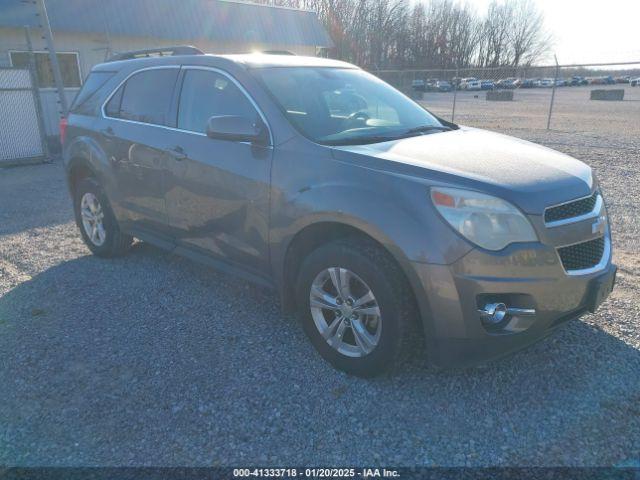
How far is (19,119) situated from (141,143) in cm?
944

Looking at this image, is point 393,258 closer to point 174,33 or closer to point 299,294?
point 299,294

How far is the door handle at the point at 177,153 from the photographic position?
12.9ft

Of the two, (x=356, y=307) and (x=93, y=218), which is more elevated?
(x=356, y=307)

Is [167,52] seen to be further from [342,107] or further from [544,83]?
[544,83]

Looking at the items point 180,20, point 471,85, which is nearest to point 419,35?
point 471,85

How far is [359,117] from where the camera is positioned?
3766mm

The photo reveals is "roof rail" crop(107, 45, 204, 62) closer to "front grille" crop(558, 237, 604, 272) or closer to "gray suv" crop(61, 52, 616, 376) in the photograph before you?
"gray suv" crop(61, 52, 616, 376)

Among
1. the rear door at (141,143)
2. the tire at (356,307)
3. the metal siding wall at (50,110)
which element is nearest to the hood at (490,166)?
the tire at (356,307)

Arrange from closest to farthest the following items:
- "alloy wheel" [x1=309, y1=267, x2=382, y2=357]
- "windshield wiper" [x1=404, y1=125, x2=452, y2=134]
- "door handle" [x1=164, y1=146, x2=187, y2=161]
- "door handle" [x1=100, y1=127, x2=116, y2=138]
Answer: "alloy wheel" [x1=309, y1=267, x2=382, y2=357], "windshield wiper" [x1=404, y1=125, x2=452, y2=134], "door handle" [x1=164, y1=146, x2=187, y2=161], "door handle" [x1=100, y1=127, x2=116, y2=138]

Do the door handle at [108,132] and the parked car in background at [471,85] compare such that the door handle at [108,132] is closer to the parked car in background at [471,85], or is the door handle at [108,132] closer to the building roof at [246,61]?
the building roof at [246,61]

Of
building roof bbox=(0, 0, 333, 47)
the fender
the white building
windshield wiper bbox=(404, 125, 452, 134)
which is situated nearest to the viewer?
windshield wiper bbox=(404, 125, 452, 134)

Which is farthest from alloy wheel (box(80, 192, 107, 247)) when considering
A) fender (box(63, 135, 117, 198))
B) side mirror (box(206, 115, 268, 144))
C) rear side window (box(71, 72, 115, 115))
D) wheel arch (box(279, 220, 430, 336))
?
wheel arch (box(279, 220, 430, 336))

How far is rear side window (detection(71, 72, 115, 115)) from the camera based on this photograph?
16.6 feet

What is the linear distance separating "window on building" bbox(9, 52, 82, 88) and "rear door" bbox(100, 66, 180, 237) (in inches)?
485
